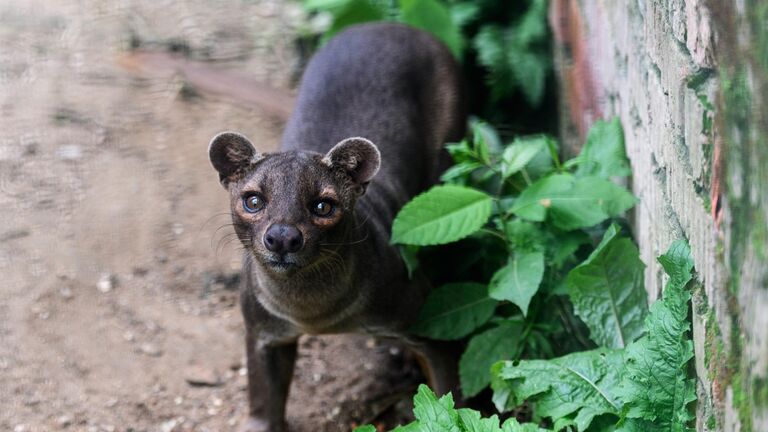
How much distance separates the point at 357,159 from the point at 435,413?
51.4 inches

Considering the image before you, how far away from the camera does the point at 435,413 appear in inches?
139

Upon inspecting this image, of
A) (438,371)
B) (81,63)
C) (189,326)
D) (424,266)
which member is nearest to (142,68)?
(81,63)

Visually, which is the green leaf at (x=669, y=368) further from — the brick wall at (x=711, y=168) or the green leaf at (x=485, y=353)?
the green leaf at (x=485, y=353)

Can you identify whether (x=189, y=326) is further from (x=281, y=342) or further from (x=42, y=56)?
(x=42, y=56)

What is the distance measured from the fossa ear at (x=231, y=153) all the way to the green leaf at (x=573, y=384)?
1.39 meters

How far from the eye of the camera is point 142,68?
7.80 meters

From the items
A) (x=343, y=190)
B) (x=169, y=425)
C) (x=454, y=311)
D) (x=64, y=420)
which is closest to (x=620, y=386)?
(x=454, y=311)

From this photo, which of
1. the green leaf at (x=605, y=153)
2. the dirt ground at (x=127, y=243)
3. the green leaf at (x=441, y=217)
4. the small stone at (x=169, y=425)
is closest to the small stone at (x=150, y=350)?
the dirt ground at (x=127, y=243)

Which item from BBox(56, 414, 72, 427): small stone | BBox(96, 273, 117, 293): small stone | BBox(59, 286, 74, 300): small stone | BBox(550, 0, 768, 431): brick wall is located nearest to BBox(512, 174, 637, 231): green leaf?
BBox(550, 0, 768, 431): brick wall

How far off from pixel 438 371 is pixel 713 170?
7.23 ft

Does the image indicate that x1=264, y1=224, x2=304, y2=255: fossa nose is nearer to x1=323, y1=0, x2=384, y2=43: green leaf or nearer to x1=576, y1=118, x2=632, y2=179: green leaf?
x1=576, y1=118, x2=632, y2=179: green leaf

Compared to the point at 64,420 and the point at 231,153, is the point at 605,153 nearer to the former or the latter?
the point at 231,153

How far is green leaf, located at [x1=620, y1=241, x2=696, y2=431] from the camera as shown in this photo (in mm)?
3330

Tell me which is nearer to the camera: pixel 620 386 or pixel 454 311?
pixel 620 386
